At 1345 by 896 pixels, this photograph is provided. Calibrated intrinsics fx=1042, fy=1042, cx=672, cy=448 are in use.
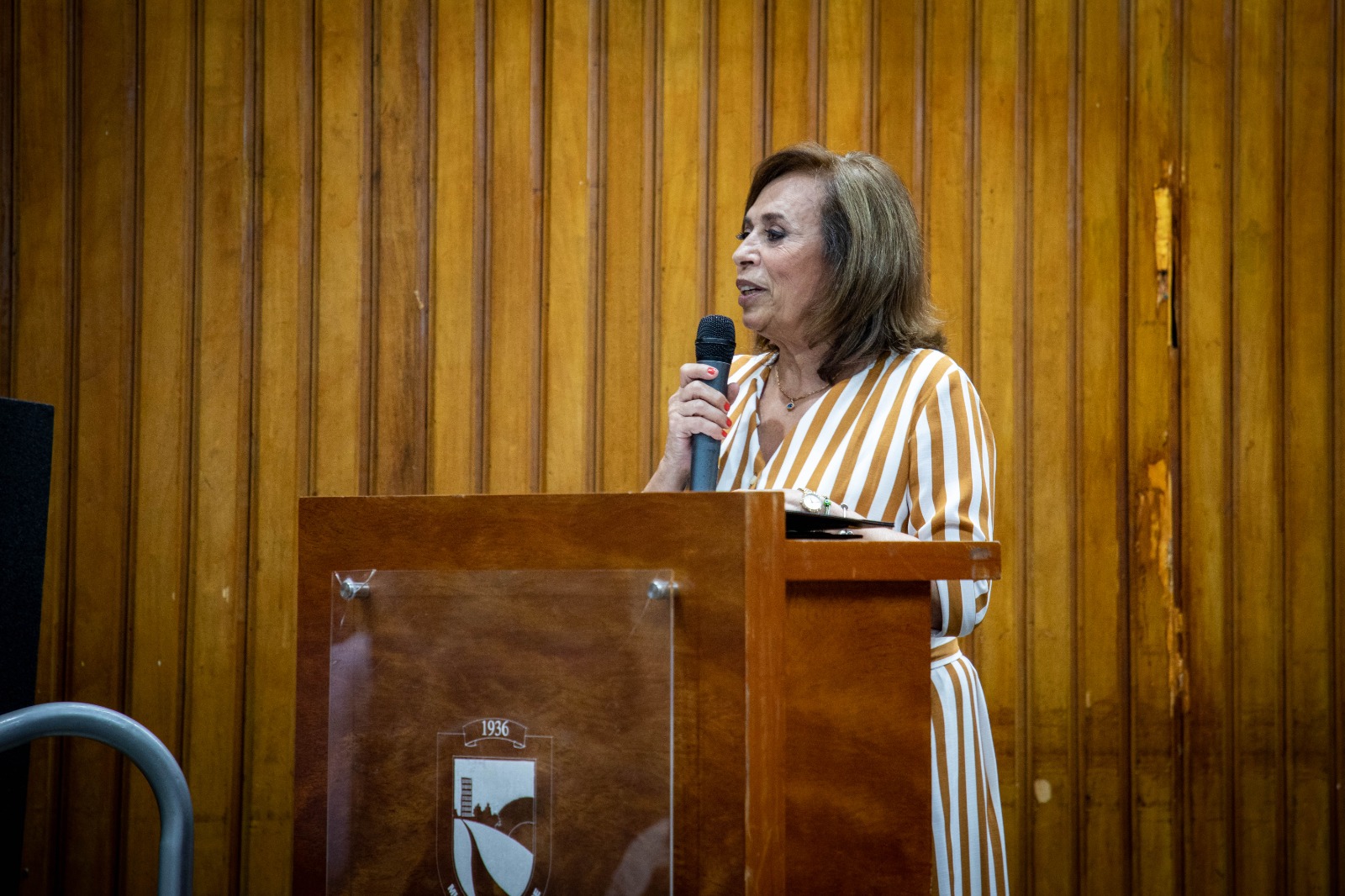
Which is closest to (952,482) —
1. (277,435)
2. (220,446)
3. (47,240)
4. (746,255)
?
(746,255)

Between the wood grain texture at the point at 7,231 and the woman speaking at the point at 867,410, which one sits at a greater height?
the wood grain texture at the point at 7,231

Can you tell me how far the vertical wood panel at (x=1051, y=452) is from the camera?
2.39 metres

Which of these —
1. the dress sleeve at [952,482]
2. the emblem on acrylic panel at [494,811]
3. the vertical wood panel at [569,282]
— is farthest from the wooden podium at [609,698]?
the vertical wood panel at [569,282]

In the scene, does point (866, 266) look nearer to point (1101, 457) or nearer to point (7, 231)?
point (1101, 457)

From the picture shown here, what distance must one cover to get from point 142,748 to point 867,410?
105 cm

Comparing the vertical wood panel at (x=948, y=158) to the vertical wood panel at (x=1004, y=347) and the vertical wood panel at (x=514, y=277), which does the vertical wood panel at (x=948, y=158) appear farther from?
the vertical wood panel at (x=514, y=277)

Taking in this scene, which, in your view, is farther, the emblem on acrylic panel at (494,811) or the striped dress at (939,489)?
the striped dress at (939,489)

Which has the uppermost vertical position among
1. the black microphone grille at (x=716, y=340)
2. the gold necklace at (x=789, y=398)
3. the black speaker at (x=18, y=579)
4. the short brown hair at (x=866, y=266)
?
the short brown hair at (x=866, y=266)

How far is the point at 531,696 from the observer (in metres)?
0.95

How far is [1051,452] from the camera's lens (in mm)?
2434

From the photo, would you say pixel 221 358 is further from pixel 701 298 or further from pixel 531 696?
pixel 531 696

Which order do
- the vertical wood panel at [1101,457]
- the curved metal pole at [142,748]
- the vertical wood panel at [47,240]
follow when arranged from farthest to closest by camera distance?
1. the vertical wood panel at [47,240]
2. the vertical wood panel at [1101,457]
3. the curved metal pole at [142,748]

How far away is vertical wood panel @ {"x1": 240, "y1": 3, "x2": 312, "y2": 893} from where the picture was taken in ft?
8.02

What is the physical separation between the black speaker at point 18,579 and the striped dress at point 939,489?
37.4 inches
